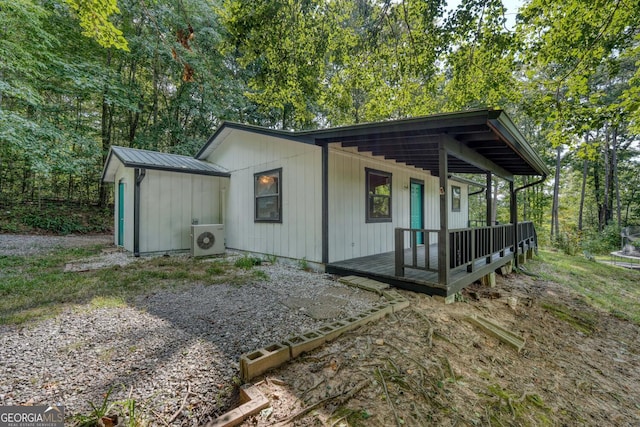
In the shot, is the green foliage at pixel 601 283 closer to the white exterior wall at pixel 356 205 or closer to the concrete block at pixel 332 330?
the white exterior wall at pixel 356 205

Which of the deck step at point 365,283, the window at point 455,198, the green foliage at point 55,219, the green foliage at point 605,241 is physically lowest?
the green foliage at point 605,241

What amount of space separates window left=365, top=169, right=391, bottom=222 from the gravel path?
280cm

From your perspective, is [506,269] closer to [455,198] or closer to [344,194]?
[455,198]

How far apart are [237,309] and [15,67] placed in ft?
37.6

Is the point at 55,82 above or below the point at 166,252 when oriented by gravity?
above

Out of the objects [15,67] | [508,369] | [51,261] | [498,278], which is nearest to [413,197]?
[498,278]

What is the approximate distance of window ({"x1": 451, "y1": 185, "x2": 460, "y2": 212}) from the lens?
9.55 meters

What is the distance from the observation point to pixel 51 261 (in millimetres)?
5855

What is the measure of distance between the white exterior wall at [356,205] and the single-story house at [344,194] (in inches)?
1.1

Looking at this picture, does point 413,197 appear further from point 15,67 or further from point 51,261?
point 15,67

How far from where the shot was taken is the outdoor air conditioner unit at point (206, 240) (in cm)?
684

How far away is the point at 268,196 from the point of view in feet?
22.2

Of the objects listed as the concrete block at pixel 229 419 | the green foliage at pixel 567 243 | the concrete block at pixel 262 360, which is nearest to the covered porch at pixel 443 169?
the concrete block at pixel 262 360

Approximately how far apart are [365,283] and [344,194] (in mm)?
2091
